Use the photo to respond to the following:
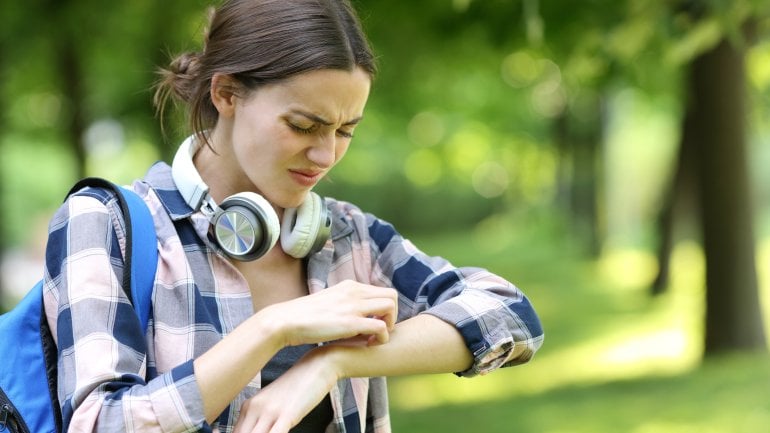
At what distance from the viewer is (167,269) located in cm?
186

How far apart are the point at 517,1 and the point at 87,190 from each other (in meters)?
5.07

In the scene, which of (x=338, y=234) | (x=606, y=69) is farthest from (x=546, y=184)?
(x=338, y=234)

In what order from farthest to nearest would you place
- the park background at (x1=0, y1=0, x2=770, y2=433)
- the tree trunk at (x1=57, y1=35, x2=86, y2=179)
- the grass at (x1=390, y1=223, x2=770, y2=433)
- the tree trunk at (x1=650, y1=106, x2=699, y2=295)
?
the tree trunk at (x1=650, y1=106, x2=699, y2=295), the tree trunk at (x1=57, y1=35, x2=86, y2=179), the grass at (x1=390, y1=223, x2=770, y2=433), the park background at (x1=0, y1=0, x2=770, y2=433)

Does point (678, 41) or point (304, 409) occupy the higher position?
point (678, 41)

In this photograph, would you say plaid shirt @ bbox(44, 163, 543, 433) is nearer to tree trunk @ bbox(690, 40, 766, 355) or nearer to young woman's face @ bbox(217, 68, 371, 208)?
young woman's face @ bbox(217, 68, 371, 208)

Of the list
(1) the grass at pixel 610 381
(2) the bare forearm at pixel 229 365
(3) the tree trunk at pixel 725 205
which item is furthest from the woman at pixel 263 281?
(3) the tree trunk at pixel 725 205

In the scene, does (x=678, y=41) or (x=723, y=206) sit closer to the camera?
(x=678, y=41)

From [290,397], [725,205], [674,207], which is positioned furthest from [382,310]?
[674,207]

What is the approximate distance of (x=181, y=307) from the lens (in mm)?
1840

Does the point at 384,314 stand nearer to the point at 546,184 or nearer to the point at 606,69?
the point at 606,69

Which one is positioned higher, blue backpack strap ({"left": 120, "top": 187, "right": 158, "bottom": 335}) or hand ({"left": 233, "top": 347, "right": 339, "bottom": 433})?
blue backpack strap ({"left": 120, "top": 187, "right": 158, "bottom": 335})

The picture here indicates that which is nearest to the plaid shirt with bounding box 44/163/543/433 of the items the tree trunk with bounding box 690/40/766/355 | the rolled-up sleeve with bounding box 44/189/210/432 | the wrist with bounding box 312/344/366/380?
the rolled-up sleeve with bounding box 44/189/210/432

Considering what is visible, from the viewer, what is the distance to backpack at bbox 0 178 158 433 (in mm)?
1724

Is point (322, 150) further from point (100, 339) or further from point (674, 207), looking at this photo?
point (674, 207)
